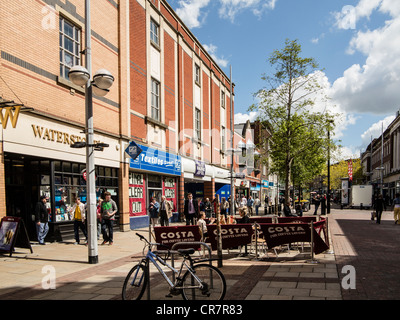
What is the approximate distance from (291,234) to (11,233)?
7.40m

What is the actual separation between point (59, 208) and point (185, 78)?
49.5 feet

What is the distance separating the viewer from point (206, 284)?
491 cm

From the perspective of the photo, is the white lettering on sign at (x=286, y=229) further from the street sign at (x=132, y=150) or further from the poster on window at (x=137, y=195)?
the poster on window at (x=137, y=195)

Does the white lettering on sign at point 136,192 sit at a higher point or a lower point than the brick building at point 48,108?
lower

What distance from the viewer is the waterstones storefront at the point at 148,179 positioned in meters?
17.3

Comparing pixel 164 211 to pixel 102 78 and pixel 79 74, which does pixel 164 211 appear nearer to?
pixel 102 78

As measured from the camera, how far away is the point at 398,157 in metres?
52.6

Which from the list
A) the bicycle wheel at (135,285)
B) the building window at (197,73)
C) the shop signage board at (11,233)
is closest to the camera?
the bicycle wheel at (135,285)

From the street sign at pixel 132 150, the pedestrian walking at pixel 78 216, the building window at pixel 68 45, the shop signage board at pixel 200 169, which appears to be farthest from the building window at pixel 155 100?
the pedestrian walking at pixel 78 216

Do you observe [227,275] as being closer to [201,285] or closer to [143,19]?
[201,285]

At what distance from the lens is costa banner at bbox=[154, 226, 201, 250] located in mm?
8992

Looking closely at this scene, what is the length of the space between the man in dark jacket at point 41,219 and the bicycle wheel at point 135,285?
7168 mm

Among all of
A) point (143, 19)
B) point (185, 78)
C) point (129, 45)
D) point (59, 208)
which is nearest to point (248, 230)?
point (59, 208)

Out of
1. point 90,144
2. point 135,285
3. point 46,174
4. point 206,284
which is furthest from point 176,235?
point 46,174
